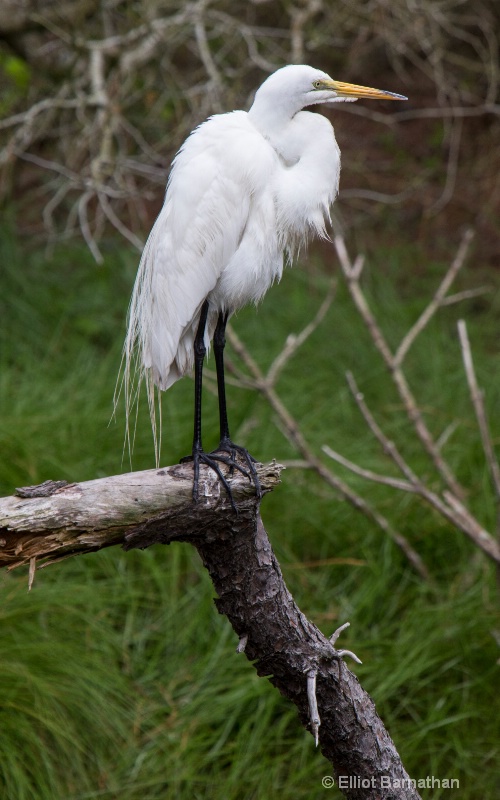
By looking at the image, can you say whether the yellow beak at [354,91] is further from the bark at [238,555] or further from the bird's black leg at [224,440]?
the bark at [238,555]

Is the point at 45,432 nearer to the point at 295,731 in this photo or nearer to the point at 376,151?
the point at 295,731

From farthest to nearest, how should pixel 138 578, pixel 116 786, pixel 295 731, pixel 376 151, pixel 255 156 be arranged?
pixel 376 151 < pixel 138 578 < pixel 295 731 < pixel 116 786 < pixel 255 156

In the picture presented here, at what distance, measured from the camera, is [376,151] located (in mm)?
5273

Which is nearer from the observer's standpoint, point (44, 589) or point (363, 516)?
point (44, 589)

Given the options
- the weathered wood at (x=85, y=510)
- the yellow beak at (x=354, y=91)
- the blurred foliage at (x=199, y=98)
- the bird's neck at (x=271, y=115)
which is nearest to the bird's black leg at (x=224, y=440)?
the weathered wood at (x=85, y=510)

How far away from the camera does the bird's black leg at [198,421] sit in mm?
1296

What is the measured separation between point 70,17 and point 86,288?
3.80 feet

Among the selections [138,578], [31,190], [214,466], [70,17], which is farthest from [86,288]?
[214,466]

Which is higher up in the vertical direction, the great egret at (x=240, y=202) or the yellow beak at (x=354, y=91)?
the yellow beak at (x=354, y=91)

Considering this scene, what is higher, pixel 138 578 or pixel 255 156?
pixel 255 156

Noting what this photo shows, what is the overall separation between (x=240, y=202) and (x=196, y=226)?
0.32ft

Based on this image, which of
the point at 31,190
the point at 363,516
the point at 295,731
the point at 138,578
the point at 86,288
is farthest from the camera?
the point at 31,190

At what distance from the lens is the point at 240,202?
1.67 m

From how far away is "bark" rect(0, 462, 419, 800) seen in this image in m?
1.15
